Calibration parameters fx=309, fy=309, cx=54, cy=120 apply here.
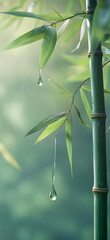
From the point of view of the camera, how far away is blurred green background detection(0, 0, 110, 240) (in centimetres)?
211

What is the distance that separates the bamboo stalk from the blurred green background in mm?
1470

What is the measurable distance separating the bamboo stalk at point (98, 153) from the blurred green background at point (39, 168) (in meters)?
1.47

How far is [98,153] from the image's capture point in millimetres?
532

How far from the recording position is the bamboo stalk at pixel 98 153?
53 centimetres

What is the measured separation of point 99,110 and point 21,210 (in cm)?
177

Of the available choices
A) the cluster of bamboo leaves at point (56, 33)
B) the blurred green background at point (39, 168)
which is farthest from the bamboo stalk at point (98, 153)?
the blurred green background at point (39, 168)

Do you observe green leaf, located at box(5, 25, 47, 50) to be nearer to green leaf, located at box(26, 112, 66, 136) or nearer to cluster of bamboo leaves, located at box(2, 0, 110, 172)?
cluster of bamboo leaves, located at box(2, 0, 110, 172)

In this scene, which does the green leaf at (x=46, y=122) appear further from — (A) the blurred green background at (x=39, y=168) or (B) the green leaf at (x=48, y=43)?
(A) the blurred green background at (x=39, y=168)

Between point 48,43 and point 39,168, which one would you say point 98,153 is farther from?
point 39,168

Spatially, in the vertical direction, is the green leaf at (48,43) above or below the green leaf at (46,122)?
above

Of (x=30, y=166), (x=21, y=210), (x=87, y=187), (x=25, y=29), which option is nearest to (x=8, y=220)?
(x=21, y=210)

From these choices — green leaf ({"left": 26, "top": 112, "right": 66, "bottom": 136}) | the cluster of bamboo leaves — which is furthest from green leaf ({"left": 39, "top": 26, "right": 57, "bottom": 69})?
green leaf ({"left": 26, "top": 112, "right": 66, "bottom": 136})

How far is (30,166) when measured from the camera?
2156 millimetres

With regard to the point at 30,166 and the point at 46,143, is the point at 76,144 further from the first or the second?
the point at 30,166
